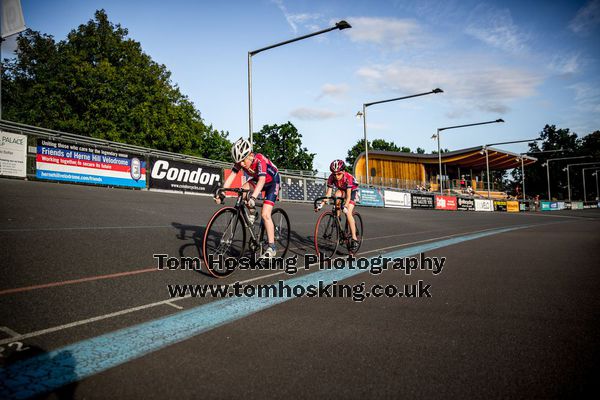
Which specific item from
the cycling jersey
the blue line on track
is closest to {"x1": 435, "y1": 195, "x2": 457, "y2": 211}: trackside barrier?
the cycling jersey

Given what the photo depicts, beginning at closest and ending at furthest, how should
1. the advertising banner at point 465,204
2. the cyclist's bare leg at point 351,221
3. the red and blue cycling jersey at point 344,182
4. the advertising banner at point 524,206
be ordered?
the cyclist's bare leg at point 351,221
the red and blue cycling jersey at point 344,182
the advertising banner at point 465,204
the advertising banner at point 524,206

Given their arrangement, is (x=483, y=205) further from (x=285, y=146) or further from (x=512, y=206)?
(x=285, y=146)

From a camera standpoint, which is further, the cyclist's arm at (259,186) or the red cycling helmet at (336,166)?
the red cycling helmet at (336,166)

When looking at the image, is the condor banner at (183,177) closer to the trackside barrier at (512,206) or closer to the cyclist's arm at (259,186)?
the cyclist's arm at (259,186)

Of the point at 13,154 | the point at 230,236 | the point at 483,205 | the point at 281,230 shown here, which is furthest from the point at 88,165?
the point at 483,205

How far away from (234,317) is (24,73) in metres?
45.6

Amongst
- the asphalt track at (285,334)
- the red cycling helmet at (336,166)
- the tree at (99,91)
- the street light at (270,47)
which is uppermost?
the tree at (99,91)

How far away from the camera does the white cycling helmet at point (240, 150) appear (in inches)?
210

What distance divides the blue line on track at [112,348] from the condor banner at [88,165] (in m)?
14.7

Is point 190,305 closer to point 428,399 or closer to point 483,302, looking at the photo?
point 428,399

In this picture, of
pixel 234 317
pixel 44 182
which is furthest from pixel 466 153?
pixel 234 317

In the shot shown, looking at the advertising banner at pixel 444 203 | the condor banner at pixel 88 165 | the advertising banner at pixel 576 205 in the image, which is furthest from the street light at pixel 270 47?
the advertising banner at pixel 576 205

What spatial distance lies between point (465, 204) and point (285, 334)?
135 feet

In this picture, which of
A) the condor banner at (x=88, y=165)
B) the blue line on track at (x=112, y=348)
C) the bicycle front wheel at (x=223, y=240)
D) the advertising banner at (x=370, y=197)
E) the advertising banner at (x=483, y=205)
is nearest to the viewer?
the blue line on track at (x=112, y=348)
